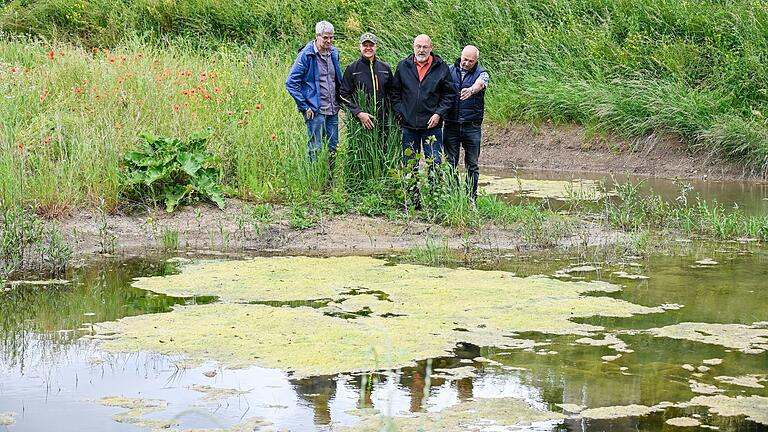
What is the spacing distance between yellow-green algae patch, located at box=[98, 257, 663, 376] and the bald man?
5.73 feet

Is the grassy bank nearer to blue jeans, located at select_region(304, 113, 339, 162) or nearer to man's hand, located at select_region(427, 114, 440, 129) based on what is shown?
blue jeans, located at select_region(304, 113, 339, 162)

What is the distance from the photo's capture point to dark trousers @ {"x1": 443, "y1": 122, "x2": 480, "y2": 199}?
1084 cm

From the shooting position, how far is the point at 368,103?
10.9 metres

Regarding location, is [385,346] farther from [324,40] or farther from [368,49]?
[324,40]

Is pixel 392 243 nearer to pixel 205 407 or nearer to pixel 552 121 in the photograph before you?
pixel 205 407

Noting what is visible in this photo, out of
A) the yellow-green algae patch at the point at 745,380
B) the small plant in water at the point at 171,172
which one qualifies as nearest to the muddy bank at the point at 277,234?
the small plant in water at the point at 171,172

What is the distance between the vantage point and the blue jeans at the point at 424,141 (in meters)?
10.8

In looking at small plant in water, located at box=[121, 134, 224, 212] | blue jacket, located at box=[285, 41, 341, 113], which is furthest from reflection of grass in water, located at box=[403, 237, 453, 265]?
small plant in water, located at box=[121, 134, 224, 212]

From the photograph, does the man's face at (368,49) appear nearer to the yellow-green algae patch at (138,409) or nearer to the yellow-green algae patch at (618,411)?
the yellow-green algae patch at (138,409)

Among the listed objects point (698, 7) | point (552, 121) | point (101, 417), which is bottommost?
point (101, 417)

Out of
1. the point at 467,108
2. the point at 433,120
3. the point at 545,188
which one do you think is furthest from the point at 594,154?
the point at 433,120

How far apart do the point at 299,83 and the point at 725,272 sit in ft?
14.2

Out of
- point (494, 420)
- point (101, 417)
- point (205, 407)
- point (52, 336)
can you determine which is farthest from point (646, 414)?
point (52, 336)

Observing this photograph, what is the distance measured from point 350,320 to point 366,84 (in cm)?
396
